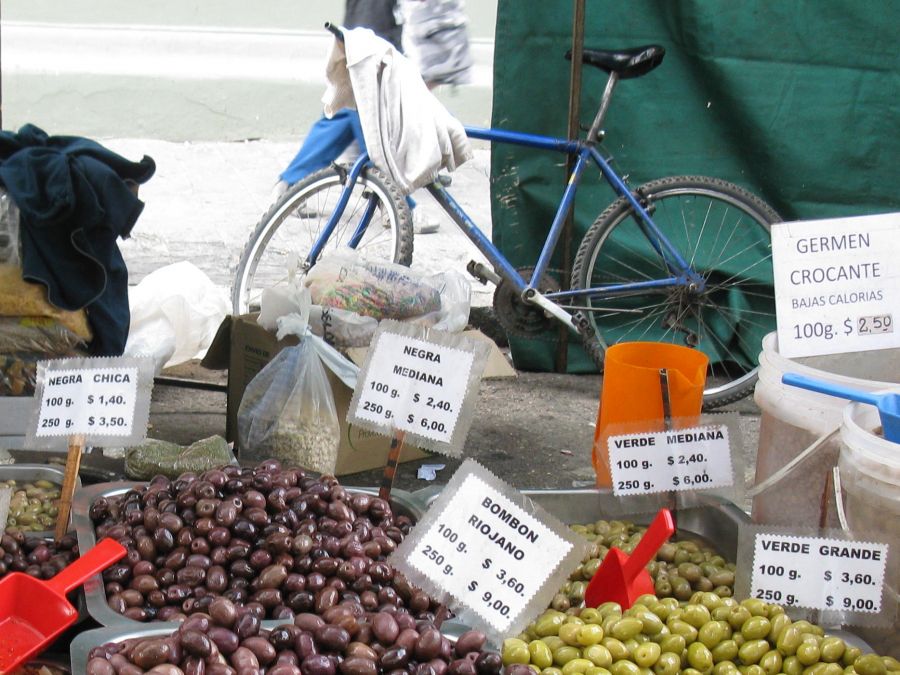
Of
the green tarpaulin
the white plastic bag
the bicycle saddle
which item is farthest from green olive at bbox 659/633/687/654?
the green tarpaulin

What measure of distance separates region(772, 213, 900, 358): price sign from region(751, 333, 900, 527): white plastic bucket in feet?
0.24

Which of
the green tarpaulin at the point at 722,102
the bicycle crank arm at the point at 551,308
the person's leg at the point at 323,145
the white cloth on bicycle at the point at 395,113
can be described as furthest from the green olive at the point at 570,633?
the person's leg at the point at 323,145

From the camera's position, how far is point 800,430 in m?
2.14

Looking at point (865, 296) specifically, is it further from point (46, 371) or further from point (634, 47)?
point (634, 47)

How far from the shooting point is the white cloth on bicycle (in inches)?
162

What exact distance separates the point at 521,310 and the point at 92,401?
8.41 ft

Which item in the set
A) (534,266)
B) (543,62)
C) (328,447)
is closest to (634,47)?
(543,62)

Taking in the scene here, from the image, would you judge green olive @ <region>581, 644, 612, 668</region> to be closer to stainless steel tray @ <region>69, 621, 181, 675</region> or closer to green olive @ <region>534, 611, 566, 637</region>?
green olive @ <region>534, 611, 566, 637</region>

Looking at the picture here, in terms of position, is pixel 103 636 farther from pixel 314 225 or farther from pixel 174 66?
pixel 174 66

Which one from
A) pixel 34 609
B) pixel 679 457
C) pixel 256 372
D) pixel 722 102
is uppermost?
pixel 722 102

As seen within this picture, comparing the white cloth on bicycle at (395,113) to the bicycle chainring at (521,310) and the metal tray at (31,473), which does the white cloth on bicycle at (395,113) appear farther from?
the metal tray at (31,473)

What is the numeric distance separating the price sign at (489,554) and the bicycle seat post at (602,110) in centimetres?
285

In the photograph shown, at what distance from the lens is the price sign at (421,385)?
2.09 metres

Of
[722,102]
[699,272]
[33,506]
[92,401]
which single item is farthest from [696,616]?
[722,102]
